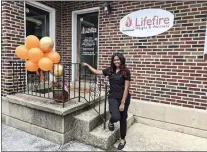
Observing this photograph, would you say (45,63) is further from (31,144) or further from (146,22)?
(146,22)

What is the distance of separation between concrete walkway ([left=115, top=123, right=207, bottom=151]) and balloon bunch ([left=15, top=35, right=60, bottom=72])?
180 centimetres

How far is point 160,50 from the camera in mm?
3830

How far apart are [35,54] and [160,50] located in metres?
2.40

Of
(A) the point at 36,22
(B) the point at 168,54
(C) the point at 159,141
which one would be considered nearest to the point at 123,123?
(C) the point at 159,141

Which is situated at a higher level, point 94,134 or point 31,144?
Answer: point 94,134

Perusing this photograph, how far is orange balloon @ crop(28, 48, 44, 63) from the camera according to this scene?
3.10 m

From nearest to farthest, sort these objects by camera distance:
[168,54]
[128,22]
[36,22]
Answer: [168,54]
[128,22]
[36,22]

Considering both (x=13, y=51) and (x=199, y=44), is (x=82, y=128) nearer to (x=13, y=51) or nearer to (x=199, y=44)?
(x=13, y=51)

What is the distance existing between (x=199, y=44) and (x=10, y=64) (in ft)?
12.3

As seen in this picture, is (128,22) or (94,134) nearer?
(94,134)

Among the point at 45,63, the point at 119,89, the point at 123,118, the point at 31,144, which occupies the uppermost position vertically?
the point at 45,63

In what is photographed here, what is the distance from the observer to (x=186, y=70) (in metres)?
3.59

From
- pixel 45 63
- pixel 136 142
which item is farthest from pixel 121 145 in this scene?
pixel 45 63

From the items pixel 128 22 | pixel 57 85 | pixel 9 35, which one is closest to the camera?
pixel 57 85
